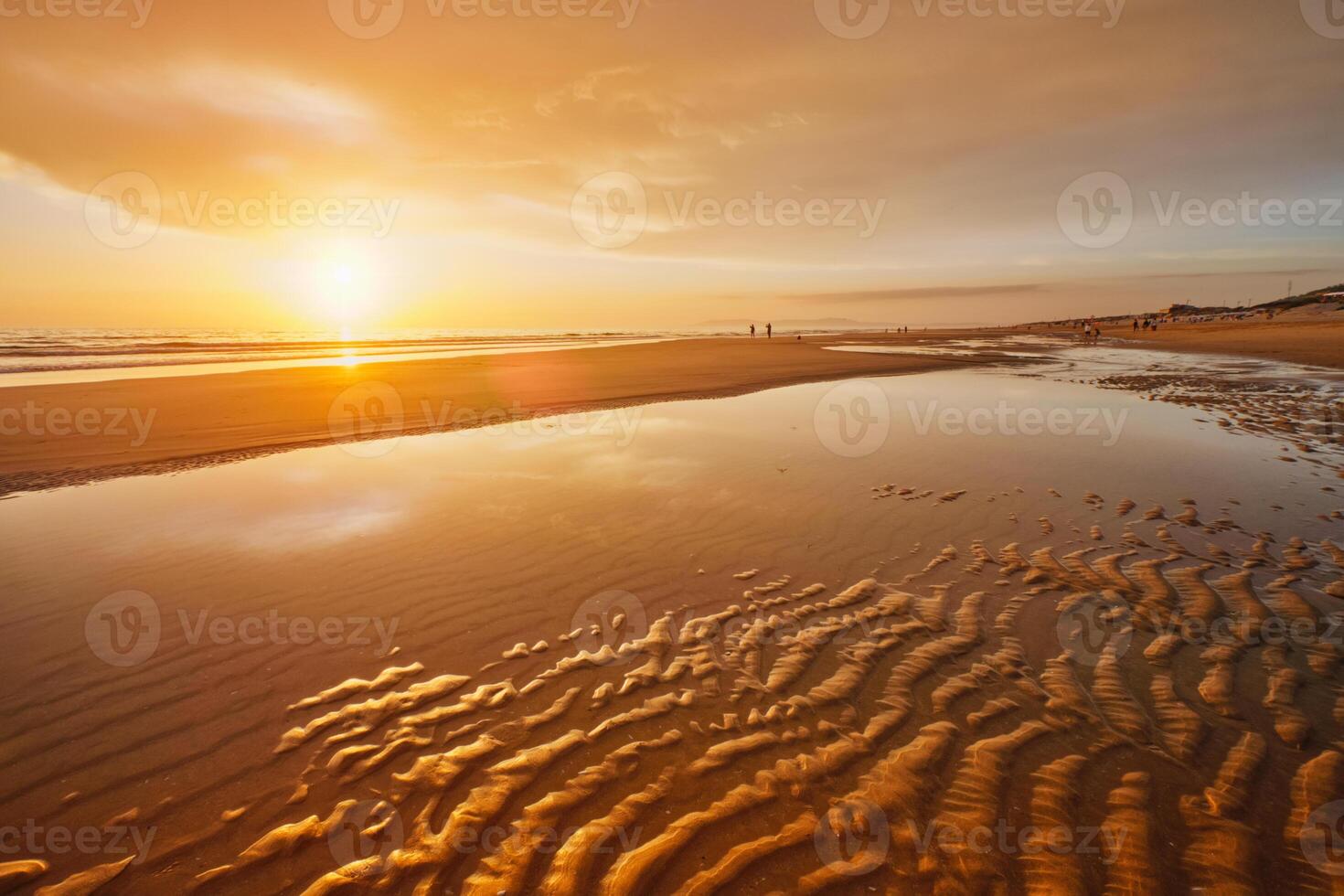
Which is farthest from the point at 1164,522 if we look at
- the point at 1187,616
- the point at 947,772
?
the point at 947,772

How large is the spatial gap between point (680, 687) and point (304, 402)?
19.5 metres

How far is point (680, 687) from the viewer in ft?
15.1

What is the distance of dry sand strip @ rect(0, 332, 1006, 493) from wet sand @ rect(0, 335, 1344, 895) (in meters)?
3.40

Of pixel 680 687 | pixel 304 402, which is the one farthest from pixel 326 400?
pixel 680 687

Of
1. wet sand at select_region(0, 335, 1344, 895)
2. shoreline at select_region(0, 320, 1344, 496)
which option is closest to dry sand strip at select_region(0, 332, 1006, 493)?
shoreline at select_region(0, 320, 1344, 496)

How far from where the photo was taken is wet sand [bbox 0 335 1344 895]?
314 cm

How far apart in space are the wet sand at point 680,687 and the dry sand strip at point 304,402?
3397 mm

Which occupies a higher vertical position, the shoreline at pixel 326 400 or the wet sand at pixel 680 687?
the shoreline at pixel 326 400

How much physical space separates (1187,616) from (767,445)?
320 inches

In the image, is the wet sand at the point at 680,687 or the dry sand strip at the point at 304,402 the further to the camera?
the dry sand strip at the point at 304,402

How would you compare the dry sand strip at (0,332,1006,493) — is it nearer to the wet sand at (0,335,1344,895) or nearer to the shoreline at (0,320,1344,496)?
the shoreline at (0,320,1344,496)

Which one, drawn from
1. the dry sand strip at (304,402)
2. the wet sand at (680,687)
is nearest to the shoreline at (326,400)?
the dry sand strip at (304,402)

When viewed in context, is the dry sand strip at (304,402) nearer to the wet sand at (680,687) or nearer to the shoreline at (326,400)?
the shoreline at (326,400)

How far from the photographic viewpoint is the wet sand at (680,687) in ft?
10.3
